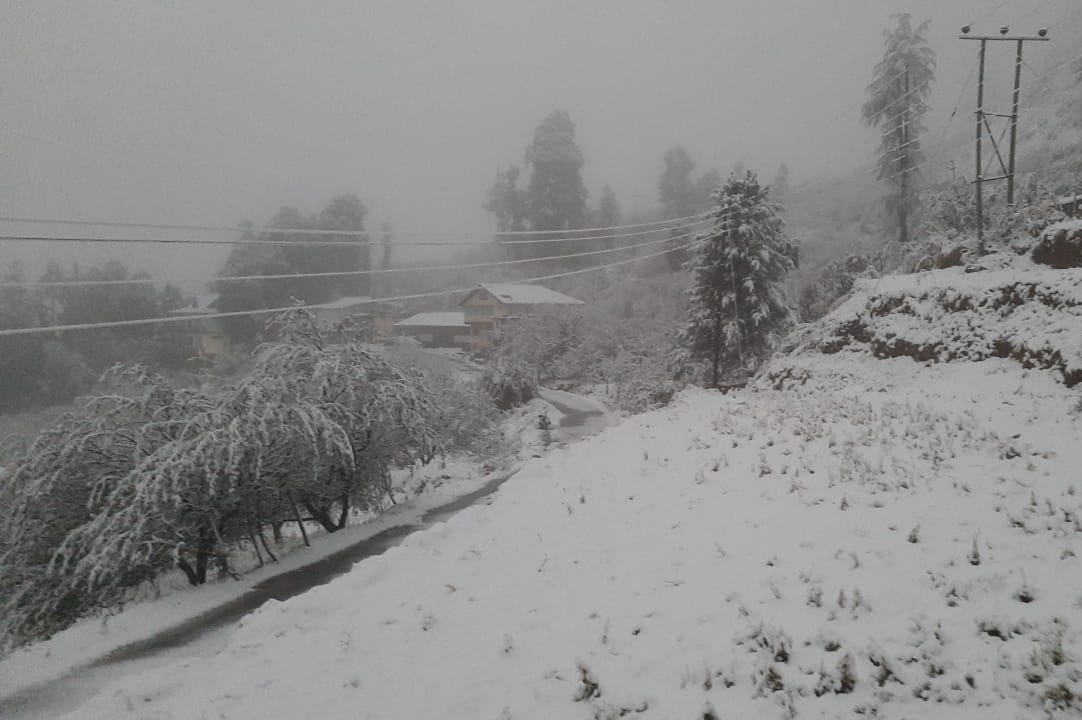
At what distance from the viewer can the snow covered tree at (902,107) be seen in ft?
89.5

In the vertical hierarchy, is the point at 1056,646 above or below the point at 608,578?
above

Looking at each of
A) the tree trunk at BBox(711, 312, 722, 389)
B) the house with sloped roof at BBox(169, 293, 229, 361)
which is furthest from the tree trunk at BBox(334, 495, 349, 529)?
the house with sloped roof at BBox(169, 293, 229, 361)

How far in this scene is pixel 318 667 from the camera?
5695 millimetres

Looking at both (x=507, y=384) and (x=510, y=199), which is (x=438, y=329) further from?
(x=510, y=199)

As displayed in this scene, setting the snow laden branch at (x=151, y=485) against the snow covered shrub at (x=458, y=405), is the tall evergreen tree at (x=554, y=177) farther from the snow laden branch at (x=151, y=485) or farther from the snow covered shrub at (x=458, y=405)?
the snow laden branch at (x=151, y=485)

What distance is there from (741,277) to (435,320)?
21.9 m

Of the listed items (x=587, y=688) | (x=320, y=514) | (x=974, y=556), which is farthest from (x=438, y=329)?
(x=974, y=556)

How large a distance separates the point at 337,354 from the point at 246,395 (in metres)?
3.09

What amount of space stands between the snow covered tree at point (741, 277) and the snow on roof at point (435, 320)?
18.7 metres

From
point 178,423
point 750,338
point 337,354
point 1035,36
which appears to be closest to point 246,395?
point 178,423

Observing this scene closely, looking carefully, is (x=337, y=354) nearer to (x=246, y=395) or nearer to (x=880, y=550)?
(x=246, y=395)

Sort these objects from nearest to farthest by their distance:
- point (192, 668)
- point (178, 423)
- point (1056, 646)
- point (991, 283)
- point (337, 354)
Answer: point (1056, 646), point (192, 668), point (178, 423), point (991, 283), point (337, 354)

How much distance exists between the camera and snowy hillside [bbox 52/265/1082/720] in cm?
394

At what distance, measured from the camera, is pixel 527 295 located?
137ft
